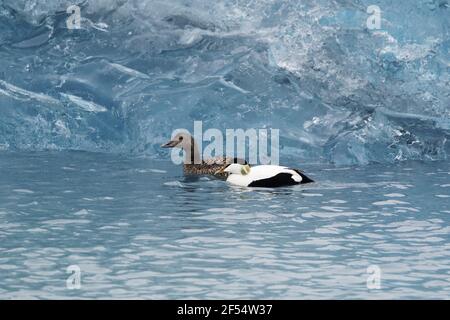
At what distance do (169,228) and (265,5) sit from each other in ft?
24.8

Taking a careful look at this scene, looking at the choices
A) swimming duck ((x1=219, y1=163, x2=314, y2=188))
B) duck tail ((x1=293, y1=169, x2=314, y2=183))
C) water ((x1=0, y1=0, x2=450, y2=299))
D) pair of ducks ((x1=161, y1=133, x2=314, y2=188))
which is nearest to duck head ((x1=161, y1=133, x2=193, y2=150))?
pair of ducks ((x1=161, y1=133, x2=314, y2=188))

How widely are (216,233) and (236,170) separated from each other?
11.3 ft

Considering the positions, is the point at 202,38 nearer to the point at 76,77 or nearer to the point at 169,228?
the point at 76,77

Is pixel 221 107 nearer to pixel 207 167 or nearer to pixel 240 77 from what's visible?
pixel 240 77

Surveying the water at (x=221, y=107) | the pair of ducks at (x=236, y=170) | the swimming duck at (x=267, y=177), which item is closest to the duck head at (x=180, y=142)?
the pair of ducks at (x=236, y=170)

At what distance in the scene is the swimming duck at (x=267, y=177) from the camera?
13.8 m

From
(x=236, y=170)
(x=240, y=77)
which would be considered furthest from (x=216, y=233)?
(x=240, y=77)

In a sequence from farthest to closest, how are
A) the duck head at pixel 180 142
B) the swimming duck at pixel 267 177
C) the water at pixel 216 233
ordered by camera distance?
1. the duck head at pixel 180 142
2. the swimming duck at pixel 267 177
3. the water at pixel 216 233

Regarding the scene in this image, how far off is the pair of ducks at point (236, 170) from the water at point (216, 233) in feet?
0.73

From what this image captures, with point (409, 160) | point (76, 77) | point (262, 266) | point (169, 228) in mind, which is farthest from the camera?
point (76, 77)

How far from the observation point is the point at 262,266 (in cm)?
937

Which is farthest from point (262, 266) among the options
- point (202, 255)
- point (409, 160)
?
point (409, 160)

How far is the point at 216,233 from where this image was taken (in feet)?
35.4

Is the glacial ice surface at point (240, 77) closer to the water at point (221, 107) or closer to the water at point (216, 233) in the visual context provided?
the water at point (221, 107)
